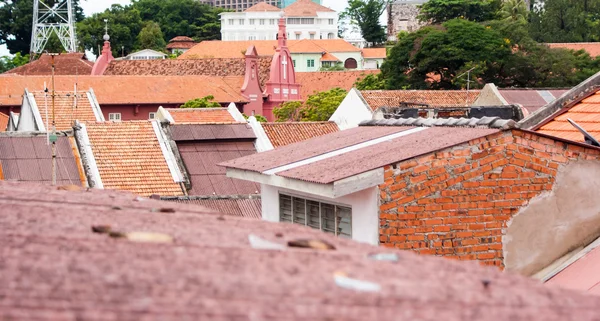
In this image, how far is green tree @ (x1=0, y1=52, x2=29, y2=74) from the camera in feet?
271

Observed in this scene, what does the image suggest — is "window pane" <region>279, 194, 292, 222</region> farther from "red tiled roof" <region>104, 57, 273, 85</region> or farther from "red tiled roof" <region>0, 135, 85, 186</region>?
"red tiled roof" <region>104, 57, 273, 85</region>

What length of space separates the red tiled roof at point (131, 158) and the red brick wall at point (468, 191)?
44.4ft

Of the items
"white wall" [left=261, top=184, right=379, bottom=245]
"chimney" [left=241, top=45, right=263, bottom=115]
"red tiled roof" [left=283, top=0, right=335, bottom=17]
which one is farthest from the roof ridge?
"red tiled roof" [left=283, top=0, right=335, bottom=17]

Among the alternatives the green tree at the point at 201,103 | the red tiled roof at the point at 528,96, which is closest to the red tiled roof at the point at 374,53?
the green tree at the point at 201,103

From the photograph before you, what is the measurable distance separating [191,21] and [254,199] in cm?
10514

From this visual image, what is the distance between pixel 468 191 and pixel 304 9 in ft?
411

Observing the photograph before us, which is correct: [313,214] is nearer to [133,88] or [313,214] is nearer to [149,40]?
[133,88]

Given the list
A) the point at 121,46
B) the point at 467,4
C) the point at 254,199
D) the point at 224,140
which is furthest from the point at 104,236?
the point at 121,46

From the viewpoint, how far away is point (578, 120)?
420 inches

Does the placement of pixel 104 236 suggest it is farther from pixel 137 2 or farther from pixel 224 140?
pixel 137 2

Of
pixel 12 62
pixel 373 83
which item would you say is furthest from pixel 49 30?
pixel 373 83

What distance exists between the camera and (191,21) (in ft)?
405

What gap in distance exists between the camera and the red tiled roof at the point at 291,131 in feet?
89.1

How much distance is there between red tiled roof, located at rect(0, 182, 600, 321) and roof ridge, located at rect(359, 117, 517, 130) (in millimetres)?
4675
